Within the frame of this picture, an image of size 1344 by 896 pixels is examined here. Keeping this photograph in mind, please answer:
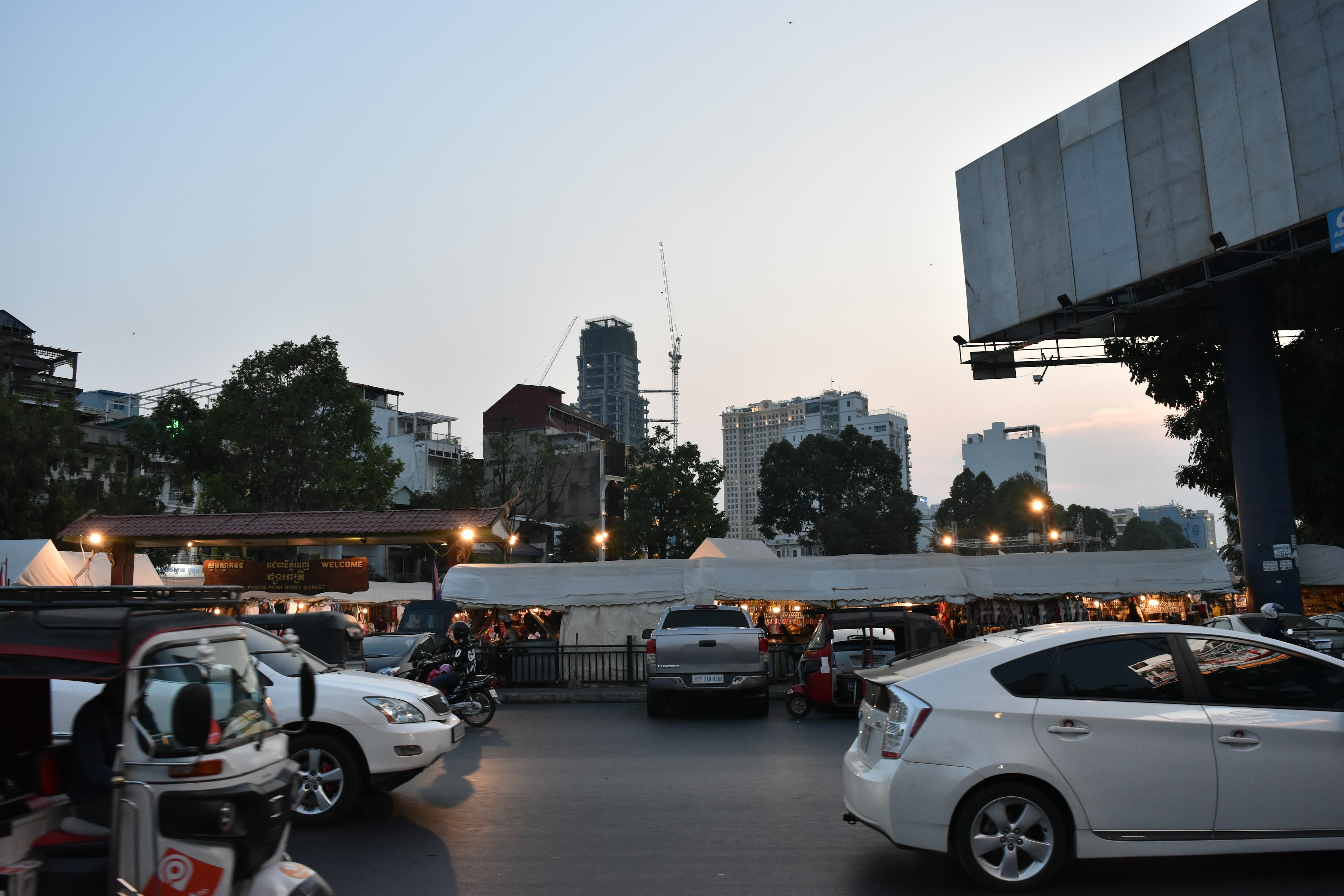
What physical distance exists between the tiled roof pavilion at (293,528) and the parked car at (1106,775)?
17.6 meters

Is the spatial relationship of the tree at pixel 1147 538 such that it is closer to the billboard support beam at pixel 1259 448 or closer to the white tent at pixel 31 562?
the billboard support beam at pixel 1259 448

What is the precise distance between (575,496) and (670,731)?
69.4 m

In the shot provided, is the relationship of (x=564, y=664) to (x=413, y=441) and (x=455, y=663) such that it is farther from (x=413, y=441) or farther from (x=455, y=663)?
(x=413, y=441)

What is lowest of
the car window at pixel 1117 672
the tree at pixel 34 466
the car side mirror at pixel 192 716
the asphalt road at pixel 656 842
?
the asphalt road at pixel 656 842

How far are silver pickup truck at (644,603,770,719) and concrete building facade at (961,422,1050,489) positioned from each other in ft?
409

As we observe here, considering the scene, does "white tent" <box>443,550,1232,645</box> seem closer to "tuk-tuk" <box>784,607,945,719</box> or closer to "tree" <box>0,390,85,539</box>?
"tuk-tuk" <box>784,607,945,719</box>

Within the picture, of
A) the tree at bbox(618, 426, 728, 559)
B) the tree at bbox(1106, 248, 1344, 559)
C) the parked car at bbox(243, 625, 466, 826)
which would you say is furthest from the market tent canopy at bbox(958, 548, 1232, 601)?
the tree at bbox(618, 426, 728, 559)

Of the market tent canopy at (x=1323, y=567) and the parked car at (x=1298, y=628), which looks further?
the market tent canopy at (x=1323, y=567)

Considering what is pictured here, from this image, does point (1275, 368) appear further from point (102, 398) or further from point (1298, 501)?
point (102, 398)

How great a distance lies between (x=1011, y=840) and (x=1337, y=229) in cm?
2012

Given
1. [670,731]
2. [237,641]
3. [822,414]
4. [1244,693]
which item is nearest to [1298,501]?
[670,731]

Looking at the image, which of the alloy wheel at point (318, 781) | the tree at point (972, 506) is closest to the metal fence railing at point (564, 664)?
the alloy wheel at point (318, 781)

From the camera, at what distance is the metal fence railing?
2009 cm

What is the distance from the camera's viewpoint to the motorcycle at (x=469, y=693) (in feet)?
47.9
